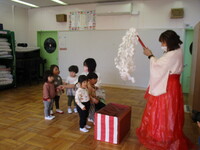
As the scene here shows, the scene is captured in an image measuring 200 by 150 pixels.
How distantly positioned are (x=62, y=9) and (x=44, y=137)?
461 cm

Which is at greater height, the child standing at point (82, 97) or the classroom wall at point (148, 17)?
the classroom wall at point (148, 17)

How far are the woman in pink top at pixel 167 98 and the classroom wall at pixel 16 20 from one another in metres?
5.11

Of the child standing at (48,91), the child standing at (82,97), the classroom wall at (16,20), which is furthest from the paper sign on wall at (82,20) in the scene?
the child standing at (82,97)

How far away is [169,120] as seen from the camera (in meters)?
2.06

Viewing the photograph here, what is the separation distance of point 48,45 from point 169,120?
5.25 meters

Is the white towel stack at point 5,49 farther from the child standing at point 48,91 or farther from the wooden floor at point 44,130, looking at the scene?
the child standing at point 48,91

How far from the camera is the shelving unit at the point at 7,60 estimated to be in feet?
15.4

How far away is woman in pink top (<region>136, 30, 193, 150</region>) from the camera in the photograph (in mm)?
1991

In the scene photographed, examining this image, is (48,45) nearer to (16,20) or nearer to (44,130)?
(16,20)

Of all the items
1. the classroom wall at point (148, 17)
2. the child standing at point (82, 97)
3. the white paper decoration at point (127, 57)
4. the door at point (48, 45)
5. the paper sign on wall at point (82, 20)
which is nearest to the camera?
the white paper decoration at point (127, 57)

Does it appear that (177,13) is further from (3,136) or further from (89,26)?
(3,136)

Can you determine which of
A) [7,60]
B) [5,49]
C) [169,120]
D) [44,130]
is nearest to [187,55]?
[169,120]

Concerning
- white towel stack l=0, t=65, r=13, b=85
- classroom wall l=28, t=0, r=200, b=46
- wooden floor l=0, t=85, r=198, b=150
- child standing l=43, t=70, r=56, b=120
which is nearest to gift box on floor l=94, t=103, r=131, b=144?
wooden floor l=0, t=85, r=198, b=150

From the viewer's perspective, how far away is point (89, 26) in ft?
18.4
